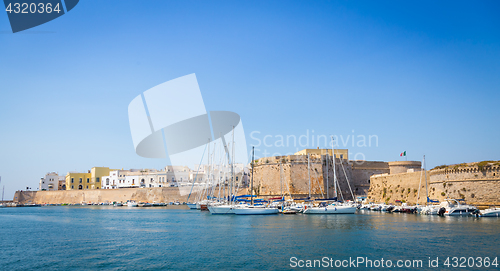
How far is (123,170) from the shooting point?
63094mm

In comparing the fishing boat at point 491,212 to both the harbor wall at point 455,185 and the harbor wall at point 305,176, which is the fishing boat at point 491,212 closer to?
the harbor wall at point 455,185

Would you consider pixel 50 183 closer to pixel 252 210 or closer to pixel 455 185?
pixel 252 210

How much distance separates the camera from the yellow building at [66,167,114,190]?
2490 inches

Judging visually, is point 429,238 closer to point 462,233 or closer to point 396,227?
point 462,233

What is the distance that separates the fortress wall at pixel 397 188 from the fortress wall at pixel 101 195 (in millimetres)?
26745

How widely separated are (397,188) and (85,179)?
2012 inches

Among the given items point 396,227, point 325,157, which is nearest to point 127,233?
point 396,227

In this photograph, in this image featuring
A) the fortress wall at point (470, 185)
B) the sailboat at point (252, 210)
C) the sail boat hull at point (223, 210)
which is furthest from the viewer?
the sail boat hull at point (223, 210)

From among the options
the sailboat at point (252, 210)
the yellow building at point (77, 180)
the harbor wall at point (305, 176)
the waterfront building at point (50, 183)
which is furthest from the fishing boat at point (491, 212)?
the waterfront building at point (50, 183)

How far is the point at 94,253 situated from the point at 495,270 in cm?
1151

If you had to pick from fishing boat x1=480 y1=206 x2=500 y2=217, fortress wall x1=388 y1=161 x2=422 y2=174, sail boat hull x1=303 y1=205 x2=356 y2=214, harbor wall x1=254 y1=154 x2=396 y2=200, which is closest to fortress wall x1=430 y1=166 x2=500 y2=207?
fishing boat x1=480 y1=206 x2=500 y2=217

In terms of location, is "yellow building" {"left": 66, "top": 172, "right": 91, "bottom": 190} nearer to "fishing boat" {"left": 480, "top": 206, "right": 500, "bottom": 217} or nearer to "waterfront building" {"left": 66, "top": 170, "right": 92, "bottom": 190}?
"waterfront building" {"left": 66, "top": 170, "right": 92, "bottom": 190}

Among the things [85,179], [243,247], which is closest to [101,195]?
[85,179]

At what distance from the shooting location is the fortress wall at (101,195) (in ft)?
173
